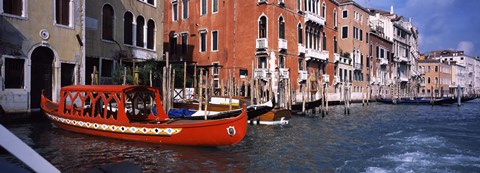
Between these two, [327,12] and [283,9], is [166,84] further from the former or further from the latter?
[327,12]

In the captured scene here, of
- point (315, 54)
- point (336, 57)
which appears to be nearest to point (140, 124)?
point (315, 54)

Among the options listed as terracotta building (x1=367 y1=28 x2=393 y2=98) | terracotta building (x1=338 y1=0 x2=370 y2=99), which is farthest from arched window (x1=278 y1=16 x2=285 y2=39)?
terracotta building (x1=367 y1=28 x2=393 y2=98)

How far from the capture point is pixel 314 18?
25219mm

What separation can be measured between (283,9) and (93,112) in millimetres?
14630

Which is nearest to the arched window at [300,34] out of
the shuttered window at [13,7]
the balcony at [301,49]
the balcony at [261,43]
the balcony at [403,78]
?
the balcony at [301,49]

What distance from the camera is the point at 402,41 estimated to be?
4391 centimetres

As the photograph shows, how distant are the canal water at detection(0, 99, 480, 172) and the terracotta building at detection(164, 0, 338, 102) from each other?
27.2 feet

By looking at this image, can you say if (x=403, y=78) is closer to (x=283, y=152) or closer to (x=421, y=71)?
(x=421, y=71)

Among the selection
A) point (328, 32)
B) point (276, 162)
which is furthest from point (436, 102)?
point (276, 162)

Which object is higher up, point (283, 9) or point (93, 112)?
point (283, 9)

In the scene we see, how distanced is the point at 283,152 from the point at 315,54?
17642mm

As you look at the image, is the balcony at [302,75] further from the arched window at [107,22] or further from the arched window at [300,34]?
the arched window at [107,22]

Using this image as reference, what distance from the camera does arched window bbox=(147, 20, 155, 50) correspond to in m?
18.9

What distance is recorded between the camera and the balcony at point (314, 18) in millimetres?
24461
